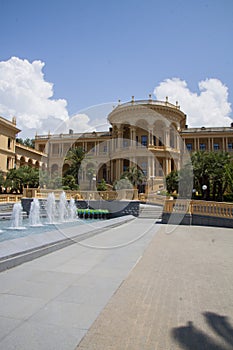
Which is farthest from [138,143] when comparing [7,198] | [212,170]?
[7,198]

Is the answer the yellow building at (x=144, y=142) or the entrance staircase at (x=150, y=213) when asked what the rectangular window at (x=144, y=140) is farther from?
the entrance staircase at (x=150, y=213)

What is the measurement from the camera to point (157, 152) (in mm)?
38844

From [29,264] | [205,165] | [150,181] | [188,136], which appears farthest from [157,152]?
[29,264]

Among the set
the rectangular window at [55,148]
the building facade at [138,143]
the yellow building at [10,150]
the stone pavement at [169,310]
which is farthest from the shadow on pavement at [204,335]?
the rectangular window at [55,148]

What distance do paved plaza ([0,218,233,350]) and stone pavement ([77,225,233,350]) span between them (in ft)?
0.04

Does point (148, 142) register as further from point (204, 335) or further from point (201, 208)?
point (204, 335)

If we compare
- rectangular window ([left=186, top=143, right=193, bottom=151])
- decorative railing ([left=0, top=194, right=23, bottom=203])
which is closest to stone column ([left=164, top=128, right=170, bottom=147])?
rectangular window ([left=186, top=143, right=193, bottom=151])

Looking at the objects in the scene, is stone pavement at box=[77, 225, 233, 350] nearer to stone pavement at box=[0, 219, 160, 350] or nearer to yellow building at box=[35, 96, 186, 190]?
stone pavement at box=[0, 219, 160, 350]

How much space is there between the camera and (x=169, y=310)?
3480 millimetres

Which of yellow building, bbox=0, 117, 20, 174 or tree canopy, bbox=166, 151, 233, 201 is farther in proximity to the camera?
yellow building, bbox=0, 117, 20, 174

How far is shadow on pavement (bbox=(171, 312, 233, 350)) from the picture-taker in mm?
2662

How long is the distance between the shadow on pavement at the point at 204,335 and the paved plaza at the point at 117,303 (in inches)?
0.4

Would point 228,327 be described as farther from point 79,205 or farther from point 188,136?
point 188,136

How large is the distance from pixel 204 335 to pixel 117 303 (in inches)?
49.0
